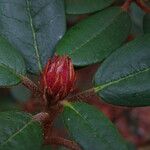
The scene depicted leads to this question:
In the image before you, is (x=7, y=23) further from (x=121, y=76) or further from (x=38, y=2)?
(x=121, y=76)

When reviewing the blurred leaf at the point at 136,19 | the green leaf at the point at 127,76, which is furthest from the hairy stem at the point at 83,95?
the blurred leaf at the point at 136,19

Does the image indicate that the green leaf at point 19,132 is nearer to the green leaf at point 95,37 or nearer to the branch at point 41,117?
the branch at point 41,117

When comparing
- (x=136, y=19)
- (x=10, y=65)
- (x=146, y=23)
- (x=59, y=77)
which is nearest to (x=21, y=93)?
(x=136, y=19)

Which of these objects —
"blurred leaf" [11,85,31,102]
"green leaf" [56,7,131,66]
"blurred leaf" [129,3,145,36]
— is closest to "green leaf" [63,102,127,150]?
"green leaf" [56,7,131,66]

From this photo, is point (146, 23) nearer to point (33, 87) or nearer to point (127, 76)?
point (127, 76)

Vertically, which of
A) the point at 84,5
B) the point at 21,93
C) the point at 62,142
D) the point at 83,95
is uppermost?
the point at 84,5
